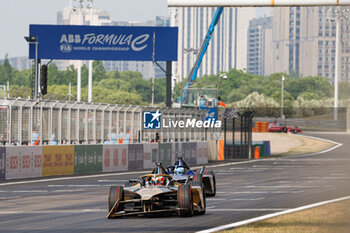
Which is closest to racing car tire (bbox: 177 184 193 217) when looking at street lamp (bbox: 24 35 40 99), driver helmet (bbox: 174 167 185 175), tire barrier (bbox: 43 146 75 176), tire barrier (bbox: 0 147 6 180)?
driver helmet (bbox: 174 167 185 175)

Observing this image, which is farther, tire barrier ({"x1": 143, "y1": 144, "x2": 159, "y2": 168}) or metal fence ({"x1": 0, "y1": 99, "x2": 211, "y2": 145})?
tire barrier ({"x1": 143, "y1": 144, "x2": 159, "y2": 168})

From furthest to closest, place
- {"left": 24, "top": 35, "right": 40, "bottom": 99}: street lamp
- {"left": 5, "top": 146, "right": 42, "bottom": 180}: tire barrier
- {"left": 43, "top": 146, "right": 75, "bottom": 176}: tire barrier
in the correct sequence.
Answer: {"left": 24, "top": 35, "right": 40, "bottom": 99}: street lamp < {"left": 43, "top": 146, "right": 75, "bottom": 176}: tire barrier < {"left": 5, "top": 146, "right": 42, "bottom": 180}: tire barrier

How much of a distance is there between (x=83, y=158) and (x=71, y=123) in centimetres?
202

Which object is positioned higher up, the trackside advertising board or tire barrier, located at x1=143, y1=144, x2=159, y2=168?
the trackside advertising board

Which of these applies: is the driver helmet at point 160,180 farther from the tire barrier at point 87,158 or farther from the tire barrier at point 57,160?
the tire barrier at point 87,158

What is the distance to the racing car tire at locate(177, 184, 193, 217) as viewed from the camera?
48.5 ft

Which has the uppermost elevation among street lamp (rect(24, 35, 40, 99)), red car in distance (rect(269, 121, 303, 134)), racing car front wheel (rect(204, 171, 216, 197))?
street lamp (rect(24, 35, 40, 99))

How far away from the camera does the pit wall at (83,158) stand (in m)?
27.8

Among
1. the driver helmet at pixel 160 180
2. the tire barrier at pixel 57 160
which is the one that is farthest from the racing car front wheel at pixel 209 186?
the tire barrier at pixel 57 160

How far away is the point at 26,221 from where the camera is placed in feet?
47.4

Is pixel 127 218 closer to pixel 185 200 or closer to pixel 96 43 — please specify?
pixel 185 200

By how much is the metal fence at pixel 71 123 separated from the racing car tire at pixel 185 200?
13.7m

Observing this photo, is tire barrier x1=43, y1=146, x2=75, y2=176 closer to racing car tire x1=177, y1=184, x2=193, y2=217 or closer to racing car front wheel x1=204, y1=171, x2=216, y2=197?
racing car front wheel x1=204, y1=171, x2=216, y2=197

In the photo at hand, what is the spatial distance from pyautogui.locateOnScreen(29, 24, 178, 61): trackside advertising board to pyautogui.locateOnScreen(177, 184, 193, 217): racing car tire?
3188 cm
